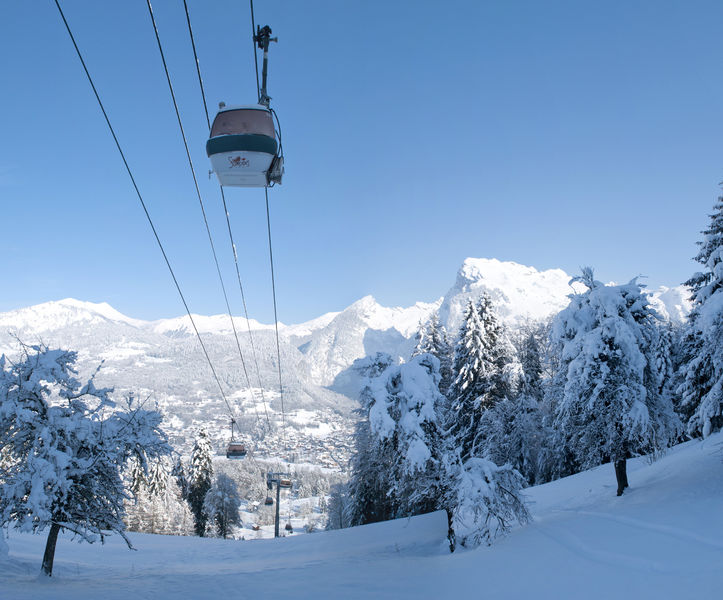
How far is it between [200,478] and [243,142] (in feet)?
143

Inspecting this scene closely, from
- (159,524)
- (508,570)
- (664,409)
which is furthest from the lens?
(159,524)

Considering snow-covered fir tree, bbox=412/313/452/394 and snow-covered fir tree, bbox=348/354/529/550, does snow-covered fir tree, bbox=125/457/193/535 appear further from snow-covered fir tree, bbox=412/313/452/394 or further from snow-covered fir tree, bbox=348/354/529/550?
snow-covered fir tree, bbox=348/354/529/550

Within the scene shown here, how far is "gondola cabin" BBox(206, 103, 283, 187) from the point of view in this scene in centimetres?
651

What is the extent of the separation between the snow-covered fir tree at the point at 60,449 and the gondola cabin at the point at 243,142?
862cm

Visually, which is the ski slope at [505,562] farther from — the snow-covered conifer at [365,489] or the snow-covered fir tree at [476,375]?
the snow-covered fir tree at [476,375]

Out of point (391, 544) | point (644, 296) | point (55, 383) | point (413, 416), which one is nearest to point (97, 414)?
point (55, 383)

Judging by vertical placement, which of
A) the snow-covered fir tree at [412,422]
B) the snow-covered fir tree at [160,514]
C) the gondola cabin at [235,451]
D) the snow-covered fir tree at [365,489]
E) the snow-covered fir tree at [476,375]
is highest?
the snow-covered fir tree at [476,375]

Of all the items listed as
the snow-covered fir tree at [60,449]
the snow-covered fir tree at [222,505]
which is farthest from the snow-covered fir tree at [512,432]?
the snow-covered fir tree at [222,505]

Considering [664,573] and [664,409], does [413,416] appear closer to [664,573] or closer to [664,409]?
[664,573]

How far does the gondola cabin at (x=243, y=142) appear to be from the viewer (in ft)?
21.4

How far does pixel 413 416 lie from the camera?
1476 centimetres

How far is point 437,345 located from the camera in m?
33.2

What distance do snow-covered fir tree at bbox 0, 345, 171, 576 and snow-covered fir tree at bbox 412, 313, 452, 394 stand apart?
2318cm

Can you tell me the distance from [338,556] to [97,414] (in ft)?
34.8
